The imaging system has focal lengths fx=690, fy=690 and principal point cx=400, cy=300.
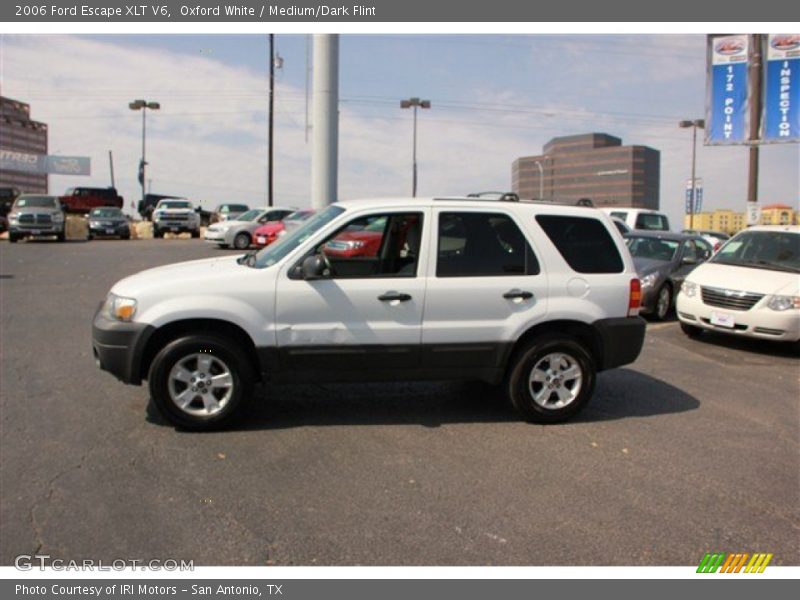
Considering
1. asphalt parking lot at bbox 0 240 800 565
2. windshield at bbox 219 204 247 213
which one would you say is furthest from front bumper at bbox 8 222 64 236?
asphalt parking lot at bbox 0 240 800 565

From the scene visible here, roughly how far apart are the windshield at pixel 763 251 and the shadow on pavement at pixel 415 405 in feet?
12.3

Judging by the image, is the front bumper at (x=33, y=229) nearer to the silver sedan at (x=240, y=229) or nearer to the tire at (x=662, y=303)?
the silver sedan at (x=240, y=229)

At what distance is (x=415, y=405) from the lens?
6.25 m

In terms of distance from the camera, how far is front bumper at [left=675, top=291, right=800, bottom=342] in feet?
29.3

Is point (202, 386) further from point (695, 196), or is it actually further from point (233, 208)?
point (695, 196)

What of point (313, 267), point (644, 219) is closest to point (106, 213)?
point (644, 219)

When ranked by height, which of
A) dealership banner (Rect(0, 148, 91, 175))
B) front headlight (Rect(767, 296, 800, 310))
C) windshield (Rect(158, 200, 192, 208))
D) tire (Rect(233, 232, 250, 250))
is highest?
dealership banner (Rect(0, 148, 91, 175))

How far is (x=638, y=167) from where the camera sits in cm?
7919

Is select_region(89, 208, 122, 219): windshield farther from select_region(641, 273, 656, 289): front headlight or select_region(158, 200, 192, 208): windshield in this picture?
select_region(641, 273, 656, 289): front headlight

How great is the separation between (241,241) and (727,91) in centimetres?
1715

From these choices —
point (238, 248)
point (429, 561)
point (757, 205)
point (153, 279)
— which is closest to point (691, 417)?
point (429, 561)

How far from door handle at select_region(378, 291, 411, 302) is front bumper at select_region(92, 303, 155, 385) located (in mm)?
1785

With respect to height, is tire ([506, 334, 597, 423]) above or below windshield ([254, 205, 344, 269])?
below

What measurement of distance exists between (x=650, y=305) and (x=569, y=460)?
7462mm
